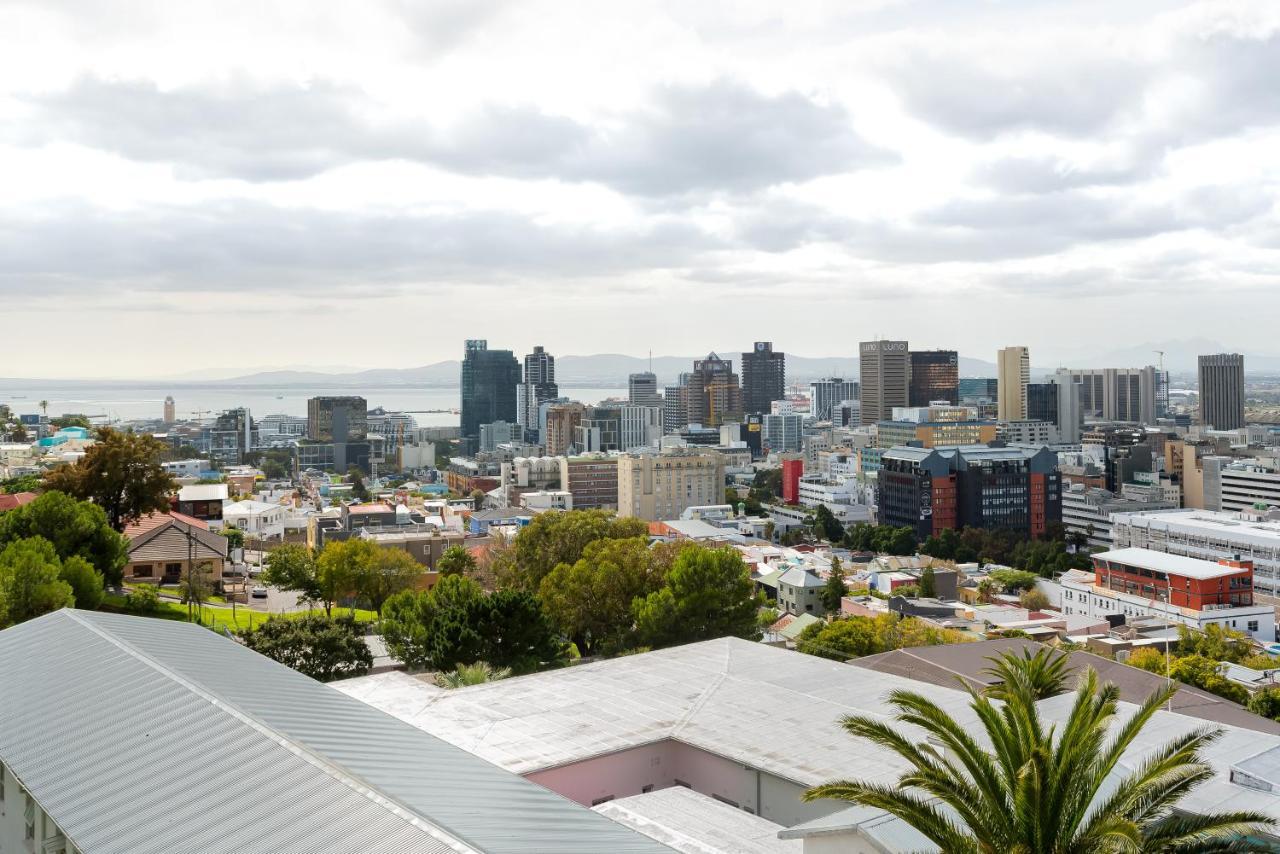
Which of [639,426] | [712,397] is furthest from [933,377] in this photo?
[639,426]

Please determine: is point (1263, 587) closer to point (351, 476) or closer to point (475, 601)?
point (475, 601)

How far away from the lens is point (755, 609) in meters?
22.4

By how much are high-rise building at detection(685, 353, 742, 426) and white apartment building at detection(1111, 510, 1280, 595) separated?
385 feet

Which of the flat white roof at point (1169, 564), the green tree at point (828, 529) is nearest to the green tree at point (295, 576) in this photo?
the flat white roof at point (1169, 564)

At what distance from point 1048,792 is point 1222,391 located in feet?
568

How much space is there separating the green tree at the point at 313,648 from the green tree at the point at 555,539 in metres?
7.85

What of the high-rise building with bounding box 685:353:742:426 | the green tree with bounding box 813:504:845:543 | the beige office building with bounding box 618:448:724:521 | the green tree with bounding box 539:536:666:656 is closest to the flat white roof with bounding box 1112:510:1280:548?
the green tree with bounding box 813:504:845:543

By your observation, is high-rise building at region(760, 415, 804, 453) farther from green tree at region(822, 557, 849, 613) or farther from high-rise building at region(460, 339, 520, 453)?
green tree at region(822, 557, 849, 613)

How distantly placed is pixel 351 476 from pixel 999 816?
357ft

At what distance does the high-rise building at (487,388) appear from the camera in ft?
614

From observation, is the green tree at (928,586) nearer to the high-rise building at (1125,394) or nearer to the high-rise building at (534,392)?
the high-rise building at (534,392)

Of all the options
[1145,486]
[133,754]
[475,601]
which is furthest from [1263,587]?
[133,754]

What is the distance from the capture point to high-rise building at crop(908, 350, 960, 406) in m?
160

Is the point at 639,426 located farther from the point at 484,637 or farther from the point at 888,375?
the point at 484,637
